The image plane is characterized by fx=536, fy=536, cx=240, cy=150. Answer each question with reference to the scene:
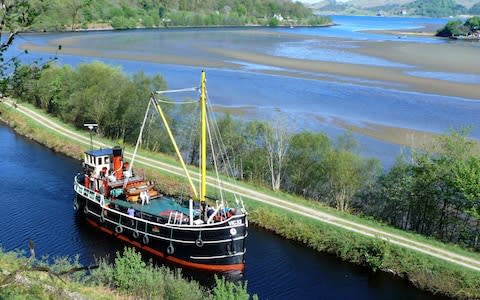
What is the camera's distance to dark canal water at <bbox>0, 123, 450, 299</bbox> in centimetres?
3309

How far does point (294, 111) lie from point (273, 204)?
107 ft

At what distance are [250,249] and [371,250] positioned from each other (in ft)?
27.6

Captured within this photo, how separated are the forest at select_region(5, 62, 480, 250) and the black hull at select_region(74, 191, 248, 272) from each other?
1109 centimetres

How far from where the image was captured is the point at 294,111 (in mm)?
74625

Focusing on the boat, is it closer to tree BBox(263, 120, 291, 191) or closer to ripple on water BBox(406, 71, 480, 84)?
tree BBox(263, 120, 291, 191)

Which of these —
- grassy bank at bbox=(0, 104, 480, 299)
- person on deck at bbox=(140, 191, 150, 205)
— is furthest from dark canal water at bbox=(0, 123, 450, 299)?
person on deck at bbox=(140, 191, 150, 205)

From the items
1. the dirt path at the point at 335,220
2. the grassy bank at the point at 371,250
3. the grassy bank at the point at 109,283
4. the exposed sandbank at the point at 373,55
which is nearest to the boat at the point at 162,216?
the dirt path at the point at 335,220

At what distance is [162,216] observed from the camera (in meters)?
37.1

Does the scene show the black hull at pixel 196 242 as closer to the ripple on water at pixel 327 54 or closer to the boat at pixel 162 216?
the boat at pixel 162 216

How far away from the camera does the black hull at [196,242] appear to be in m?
34.4

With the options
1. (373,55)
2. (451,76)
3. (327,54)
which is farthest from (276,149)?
(373,55)

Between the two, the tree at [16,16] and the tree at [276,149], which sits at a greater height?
the tree at [16,16]

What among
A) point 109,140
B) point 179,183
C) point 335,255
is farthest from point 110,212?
point 109,140

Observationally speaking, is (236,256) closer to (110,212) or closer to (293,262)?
(293,262)
